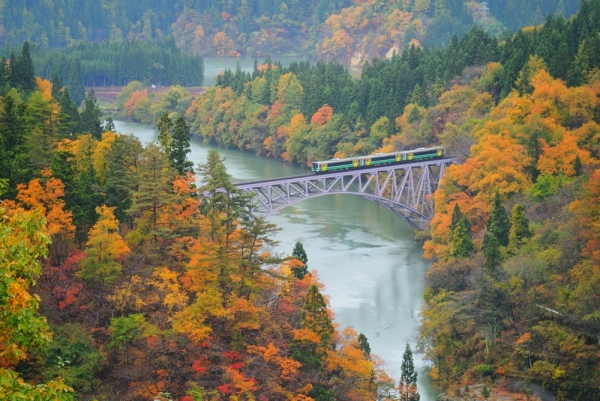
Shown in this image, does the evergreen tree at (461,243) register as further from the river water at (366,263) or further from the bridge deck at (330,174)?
the bridge deck at (330,174)

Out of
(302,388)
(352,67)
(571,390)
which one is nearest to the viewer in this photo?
(302,388)

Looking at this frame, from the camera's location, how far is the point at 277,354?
43.8m

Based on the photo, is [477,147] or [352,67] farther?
[352,67]

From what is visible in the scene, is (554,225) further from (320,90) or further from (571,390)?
(320,90)

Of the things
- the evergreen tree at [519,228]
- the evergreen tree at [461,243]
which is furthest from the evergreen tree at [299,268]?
the evergreen tree at [519,228]

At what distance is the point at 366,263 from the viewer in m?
68.9

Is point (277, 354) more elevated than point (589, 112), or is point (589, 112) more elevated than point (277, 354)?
point (589, 112)

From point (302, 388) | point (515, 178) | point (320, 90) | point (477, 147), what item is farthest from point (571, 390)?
point (320, 90)

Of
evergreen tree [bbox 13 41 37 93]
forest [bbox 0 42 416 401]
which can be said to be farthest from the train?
evergreen tree [bbox 13 41 37 93]

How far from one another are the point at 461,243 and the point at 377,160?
65.5 ft

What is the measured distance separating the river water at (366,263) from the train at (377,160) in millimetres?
5036

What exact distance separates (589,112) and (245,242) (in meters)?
36.3

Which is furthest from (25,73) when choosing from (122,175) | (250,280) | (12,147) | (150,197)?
(250,280)

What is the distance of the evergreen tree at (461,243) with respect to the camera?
57844 millimetres
